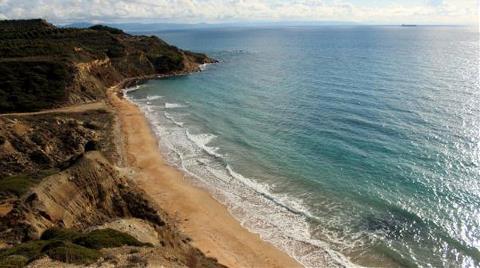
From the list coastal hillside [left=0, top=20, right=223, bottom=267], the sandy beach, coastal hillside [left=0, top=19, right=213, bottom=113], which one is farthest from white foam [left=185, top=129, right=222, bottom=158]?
coastal hillside [left=0, top=19, right=213, bottom=113]

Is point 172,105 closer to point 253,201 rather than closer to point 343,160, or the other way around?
point 343,160

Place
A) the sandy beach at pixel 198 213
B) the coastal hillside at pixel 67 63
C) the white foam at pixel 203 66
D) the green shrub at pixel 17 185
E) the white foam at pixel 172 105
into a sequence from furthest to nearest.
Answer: the white foam at pixel 203 66
the white foam at pixel 172 105
the coastal hillside at pixel 67 63
the sandy beach at pixel 198 213
the green shrub at pixel 17 185

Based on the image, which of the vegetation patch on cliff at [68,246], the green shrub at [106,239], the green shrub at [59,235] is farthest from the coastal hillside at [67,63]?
the green shrub at [106,239]

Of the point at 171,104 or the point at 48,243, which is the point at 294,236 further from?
the point at 171,104

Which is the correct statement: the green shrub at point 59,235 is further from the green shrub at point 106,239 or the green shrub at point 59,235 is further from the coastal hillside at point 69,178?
the green shrub at point 106,239

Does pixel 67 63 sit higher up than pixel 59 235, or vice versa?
pixel 67 63

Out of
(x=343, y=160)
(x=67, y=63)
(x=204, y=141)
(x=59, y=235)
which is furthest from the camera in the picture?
(x=67, y=63)

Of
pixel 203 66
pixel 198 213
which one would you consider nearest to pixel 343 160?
pixel 198 213
